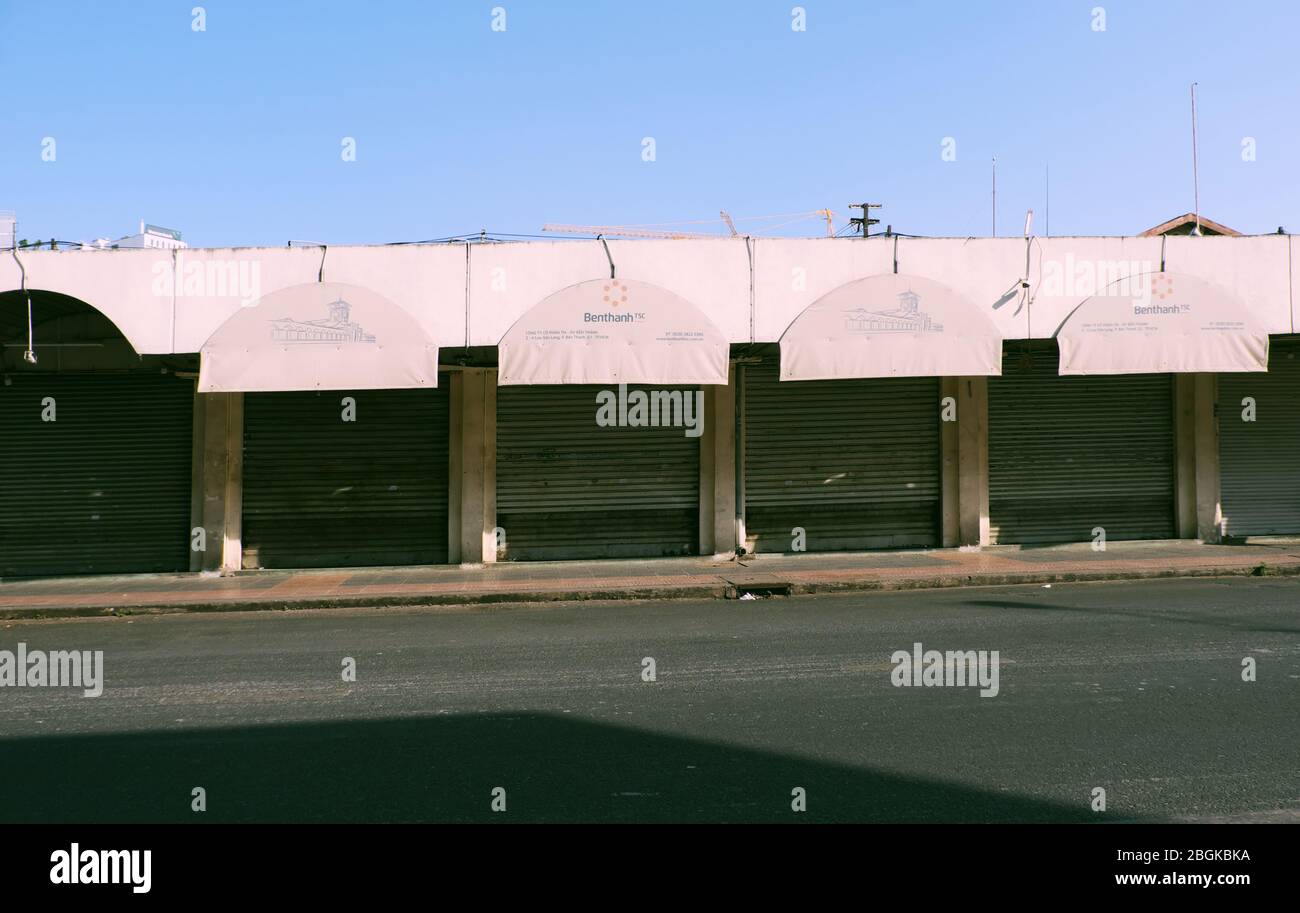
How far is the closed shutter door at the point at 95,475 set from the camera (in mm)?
16281

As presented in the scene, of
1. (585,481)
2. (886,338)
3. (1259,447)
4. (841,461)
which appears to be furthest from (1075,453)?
(585,481)

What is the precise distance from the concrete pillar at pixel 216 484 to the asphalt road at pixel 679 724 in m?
5.14

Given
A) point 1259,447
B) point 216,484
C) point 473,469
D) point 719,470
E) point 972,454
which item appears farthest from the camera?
point 1259,447

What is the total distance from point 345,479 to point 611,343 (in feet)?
17.7

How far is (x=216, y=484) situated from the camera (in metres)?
16.3

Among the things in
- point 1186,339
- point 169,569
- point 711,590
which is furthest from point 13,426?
point 1186,339

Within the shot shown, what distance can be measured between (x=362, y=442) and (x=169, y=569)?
3838 mm

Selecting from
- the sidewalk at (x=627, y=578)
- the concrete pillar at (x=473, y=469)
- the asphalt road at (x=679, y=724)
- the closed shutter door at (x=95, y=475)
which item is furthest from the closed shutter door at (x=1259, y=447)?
the closed shutter door at (x=95, y=475)

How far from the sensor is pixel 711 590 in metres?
13.6

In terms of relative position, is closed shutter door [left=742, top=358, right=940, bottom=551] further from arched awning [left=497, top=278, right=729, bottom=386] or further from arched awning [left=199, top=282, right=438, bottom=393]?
arched awning [left=199, top=282, right=438, bottom=393]

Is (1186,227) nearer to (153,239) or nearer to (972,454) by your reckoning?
(972,454)

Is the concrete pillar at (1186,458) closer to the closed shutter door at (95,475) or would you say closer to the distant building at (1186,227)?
the distant building at (1186,227)
